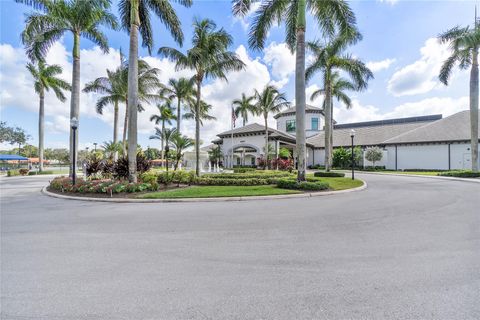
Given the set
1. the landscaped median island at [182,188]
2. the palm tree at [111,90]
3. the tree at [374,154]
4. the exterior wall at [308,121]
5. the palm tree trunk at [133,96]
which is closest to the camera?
the landscaped median island at [182,188]

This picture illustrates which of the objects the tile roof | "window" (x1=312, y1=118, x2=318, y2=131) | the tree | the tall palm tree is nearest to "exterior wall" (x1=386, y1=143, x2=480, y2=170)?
the tile roof

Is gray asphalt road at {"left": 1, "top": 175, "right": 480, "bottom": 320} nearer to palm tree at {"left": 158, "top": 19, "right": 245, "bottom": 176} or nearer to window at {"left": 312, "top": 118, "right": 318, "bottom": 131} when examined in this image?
palm tree at {"left": 158, "top": 19, "right": 245, "bottom": 176}

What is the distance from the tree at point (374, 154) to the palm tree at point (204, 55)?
24.9 meters

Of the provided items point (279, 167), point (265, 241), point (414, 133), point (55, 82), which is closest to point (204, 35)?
point (279, 167)

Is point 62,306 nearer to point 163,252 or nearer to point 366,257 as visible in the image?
point 163,252

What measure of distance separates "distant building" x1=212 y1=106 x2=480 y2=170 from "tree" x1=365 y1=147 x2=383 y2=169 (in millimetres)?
2106

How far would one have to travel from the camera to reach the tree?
110ft

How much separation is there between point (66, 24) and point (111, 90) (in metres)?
10.4

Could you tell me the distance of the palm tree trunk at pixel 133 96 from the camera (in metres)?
12.8

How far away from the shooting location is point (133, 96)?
13.0m

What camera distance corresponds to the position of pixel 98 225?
639 cm

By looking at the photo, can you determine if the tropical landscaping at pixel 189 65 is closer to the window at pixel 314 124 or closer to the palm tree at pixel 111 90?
the palm tree at pixel 111 90

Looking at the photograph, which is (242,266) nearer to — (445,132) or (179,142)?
(179,142)

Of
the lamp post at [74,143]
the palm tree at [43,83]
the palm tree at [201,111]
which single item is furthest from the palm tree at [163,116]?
the lamp post at [74,143]
